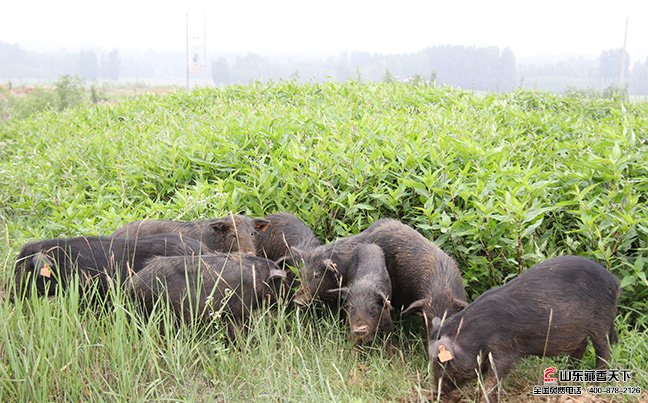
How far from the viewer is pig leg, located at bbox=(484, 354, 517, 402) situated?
10.7ft

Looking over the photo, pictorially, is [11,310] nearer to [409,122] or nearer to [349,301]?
[349,301]

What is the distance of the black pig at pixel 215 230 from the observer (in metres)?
4.72

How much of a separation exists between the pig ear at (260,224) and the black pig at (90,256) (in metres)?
0.54

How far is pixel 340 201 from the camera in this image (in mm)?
5004

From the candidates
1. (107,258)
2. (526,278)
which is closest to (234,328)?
(107,258)

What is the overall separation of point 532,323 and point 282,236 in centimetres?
206

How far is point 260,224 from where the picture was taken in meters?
4.78

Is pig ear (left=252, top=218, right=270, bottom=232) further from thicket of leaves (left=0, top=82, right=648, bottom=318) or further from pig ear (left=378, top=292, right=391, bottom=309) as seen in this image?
pig ear (left=378, top=292, right=391, bottom=309)

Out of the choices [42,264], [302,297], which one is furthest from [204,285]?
[42,264]

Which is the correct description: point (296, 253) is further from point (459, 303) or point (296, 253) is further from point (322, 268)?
point (459, 303)

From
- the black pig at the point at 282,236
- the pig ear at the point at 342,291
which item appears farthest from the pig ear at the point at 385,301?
the black pig at the point at 282,236

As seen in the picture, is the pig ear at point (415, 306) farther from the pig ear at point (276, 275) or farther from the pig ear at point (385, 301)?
the pig ear at point (276, 275)

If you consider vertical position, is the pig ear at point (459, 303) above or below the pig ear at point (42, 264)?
below

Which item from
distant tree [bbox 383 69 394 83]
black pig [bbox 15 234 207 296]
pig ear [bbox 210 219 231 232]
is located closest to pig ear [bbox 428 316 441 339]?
black pig [bbox 15 234 207 296]
